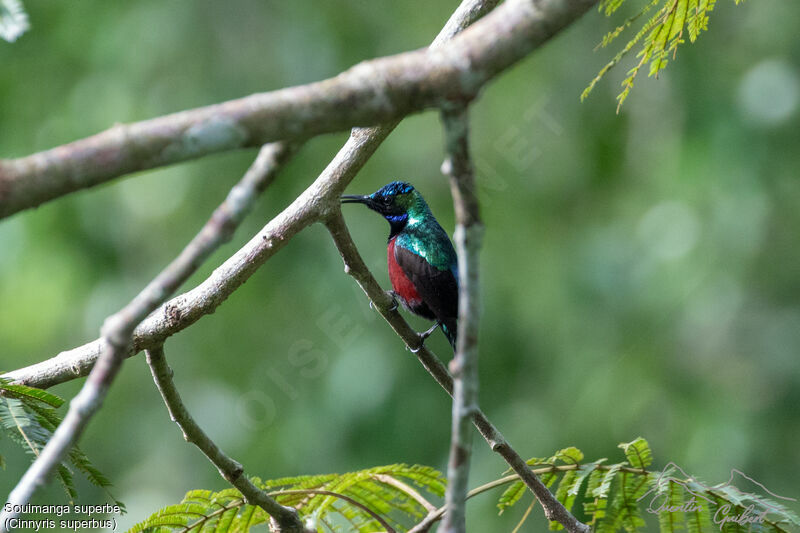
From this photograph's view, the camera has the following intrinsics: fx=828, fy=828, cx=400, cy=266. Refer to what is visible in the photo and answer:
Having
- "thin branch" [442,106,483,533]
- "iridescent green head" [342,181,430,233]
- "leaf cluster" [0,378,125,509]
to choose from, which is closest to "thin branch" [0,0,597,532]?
"thin branch" [442,106,483,533]

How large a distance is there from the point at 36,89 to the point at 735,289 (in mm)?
8593

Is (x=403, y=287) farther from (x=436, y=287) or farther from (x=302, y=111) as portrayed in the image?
(x=302, y=111)

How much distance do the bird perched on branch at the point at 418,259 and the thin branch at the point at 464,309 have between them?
3610 millimetres

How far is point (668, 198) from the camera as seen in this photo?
827 centimetres

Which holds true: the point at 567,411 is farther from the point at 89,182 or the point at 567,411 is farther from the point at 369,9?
the point at 89,182

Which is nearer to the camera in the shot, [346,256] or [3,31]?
[3,31]

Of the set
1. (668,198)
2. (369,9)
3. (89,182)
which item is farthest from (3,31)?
(369,9)

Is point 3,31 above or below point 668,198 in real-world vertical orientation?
above

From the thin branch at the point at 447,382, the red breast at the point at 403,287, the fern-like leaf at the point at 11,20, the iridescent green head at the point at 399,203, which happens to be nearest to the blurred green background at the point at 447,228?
the iridescent green head at the point at 399,203

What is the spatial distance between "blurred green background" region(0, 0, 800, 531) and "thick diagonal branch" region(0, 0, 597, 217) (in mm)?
6624

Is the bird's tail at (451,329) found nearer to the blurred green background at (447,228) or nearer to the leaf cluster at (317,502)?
the leaf cluster at (317,502)

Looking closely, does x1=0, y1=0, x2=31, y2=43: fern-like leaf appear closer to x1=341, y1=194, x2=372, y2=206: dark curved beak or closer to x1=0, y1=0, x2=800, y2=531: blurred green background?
x1=341, y1=194, x2=372, y2=206: dark curved beak

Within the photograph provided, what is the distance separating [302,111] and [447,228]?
24.1 feet

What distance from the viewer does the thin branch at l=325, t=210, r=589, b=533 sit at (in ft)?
10.7
